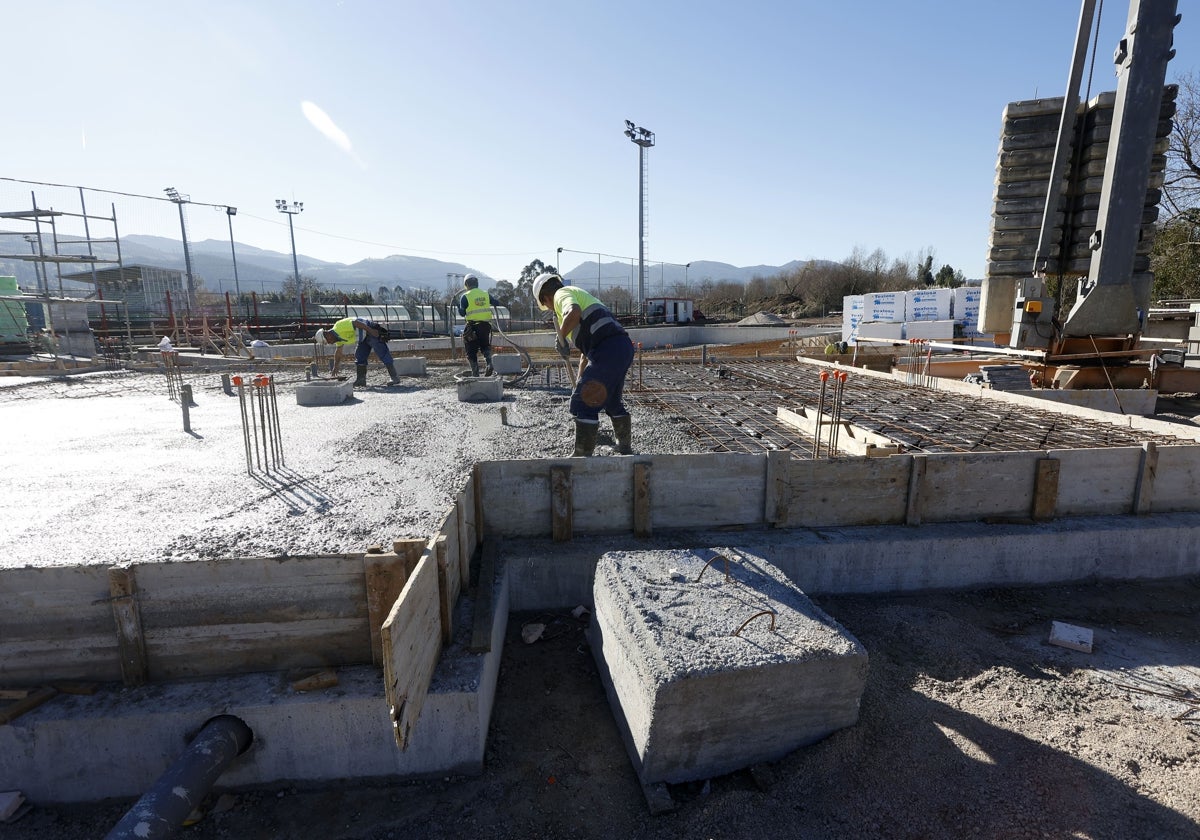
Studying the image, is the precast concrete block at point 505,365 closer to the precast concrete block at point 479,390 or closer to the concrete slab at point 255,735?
the precast concrete block at point 479,390

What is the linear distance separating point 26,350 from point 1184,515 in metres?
24.6

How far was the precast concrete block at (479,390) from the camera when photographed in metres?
8.25

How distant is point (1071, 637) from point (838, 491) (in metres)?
1.55

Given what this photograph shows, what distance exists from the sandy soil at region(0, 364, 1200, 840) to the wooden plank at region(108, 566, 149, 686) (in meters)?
0.59

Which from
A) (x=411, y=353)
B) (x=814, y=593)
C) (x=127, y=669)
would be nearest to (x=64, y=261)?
(x=411, y=353)

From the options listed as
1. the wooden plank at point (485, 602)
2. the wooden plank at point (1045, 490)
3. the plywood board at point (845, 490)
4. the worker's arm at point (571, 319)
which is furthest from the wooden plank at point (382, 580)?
the wooden plank at point (1045, 490)

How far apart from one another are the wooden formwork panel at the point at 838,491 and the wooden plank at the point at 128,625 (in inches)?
147

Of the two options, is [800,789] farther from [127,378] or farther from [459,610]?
[127,378]

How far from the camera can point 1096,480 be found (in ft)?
14.9

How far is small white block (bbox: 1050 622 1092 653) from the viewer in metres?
3.52

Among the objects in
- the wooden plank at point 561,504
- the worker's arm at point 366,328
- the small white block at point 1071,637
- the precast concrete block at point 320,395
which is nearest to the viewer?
the small white block at point 1071,637

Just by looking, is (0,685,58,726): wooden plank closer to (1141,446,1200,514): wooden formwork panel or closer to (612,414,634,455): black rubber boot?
(612,414,634,455): black rubber boot

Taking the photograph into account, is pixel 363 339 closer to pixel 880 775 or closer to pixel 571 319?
pixel 571 319

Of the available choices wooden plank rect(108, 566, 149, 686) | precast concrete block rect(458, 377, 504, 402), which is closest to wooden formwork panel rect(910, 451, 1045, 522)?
wooden plank rect(108, 566, 149, 686)
